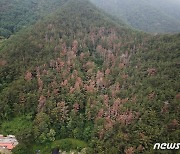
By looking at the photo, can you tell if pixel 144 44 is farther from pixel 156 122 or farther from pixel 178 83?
pixel 156 122

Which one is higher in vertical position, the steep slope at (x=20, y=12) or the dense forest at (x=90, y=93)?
the steep slope at (x=20, y=12)

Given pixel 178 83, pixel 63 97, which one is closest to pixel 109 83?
pixel 63 97

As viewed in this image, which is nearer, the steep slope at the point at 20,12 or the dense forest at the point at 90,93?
the dense forest at the point at 90,93

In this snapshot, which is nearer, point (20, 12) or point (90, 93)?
point (90, 93)

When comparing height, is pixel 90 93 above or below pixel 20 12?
below
